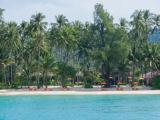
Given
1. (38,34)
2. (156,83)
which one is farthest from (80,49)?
(156,83)

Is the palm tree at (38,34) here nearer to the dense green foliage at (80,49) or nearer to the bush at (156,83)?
the dense green foliage at (80,49)

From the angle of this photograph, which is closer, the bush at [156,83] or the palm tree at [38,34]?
the bush at [156,83]

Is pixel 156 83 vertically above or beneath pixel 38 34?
beneath

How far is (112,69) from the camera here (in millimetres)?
71188

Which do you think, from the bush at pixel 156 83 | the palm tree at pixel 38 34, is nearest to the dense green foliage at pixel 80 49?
the palm tree at pixel 38 34

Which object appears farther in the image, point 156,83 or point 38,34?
point 38,34

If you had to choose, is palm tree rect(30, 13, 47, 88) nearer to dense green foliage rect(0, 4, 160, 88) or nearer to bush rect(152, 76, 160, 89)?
dense green foliage rect(0, 4, 160, 88)

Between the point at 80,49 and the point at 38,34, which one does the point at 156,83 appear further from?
the point at 38,34

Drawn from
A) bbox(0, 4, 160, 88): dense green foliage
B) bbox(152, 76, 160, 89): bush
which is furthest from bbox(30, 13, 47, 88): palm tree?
bbox(152, 76, 160, 89): bush

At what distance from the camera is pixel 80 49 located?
76.8 metres

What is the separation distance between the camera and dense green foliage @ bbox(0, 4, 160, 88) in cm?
6944

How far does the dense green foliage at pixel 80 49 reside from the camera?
2734 inches
